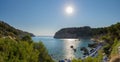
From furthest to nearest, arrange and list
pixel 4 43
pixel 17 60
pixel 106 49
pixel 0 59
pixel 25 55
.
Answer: pixel 106 49 → pixel 4 43 → pixel 25 55 → pixel 17 60 → pixel 0 59

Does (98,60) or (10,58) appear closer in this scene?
(98,60)

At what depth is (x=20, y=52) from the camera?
21453 mm

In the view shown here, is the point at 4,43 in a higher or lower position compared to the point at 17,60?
higher

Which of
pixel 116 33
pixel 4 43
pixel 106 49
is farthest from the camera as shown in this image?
pixel 116 33

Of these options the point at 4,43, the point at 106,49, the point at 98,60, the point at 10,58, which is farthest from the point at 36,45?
the point at 106,49

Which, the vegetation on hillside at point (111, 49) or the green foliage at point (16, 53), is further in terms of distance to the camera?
the green foliage at point (16, 53)

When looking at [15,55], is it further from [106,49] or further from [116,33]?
[116,33]

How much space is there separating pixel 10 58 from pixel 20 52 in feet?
5.67

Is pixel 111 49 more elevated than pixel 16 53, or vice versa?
pixel 16 53

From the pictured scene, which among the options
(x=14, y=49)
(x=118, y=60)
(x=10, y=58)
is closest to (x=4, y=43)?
(x=14, y=49)

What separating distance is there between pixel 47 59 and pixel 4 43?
22.5 ft

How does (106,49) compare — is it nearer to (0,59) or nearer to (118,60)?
(0,59)

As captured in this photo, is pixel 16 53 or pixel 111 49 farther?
pixel 111 49

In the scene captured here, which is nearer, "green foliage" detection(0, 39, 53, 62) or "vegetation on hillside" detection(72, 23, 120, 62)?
"vegetation on hillside" detection(72, 23, 120, 62)
